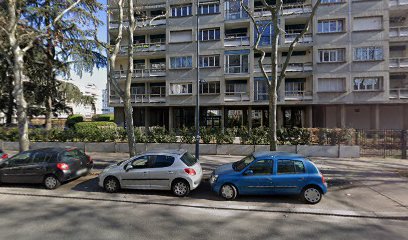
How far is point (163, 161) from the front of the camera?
687cm

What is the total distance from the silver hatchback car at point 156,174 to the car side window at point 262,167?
1.71m

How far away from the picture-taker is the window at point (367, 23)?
20453mm

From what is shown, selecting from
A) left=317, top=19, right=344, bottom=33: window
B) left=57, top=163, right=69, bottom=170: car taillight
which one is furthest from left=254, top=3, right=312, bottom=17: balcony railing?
left=57, top=163, right=69, bottom=170: car taillight

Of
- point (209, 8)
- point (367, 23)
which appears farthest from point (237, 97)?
point (367, 23)

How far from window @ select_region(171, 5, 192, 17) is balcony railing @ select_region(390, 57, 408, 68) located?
64.4 ft

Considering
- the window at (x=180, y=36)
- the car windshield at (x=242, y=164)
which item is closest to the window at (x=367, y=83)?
the window at (x=180, y=36)

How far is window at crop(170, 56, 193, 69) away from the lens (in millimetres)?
23438

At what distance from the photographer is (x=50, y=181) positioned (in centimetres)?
746

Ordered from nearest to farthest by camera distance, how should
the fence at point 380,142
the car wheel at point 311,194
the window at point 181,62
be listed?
1. the car wheel at point 311,194
2. the fence at point 380,142
3. the window at point 181,62

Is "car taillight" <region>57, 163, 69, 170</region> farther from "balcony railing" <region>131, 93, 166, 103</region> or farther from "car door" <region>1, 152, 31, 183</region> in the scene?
"balcony railing" <region>131, 93, 166, 103</region>

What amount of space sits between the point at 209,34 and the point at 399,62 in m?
17.6

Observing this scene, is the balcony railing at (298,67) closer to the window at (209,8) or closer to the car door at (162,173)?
the window at (209,8)

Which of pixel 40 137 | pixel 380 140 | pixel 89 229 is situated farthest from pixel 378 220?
pixel 40 137

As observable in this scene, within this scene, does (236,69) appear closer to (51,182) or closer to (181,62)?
(181,62)
